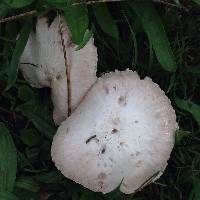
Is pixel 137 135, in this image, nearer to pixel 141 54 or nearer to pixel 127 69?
pixel 127 69

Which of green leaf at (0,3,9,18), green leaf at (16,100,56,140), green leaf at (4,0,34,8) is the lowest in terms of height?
green leaf at (16,100,56,140)

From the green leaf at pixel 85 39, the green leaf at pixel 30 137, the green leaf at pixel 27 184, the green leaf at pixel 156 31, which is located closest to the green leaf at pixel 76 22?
the green leaf at pixel 85 39

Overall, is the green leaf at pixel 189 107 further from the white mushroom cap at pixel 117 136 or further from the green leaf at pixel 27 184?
the green leaf at pixel 27 184

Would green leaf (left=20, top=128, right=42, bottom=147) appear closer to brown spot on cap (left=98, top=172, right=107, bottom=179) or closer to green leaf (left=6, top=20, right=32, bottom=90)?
green leaf (left=6, top=20, right=32, bottom=90)

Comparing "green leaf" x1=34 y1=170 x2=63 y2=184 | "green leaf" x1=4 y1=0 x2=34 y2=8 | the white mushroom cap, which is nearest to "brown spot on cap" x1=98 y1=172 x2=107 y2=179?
the white mushroom cap

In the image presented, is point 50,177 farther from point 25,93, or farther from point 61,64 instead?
point 61,64

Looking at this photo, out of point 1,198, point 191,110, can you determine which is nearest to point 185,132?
point 191,110

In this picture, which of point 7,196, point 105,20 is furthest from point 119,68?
point 7,196
